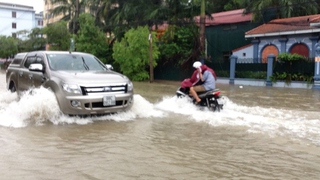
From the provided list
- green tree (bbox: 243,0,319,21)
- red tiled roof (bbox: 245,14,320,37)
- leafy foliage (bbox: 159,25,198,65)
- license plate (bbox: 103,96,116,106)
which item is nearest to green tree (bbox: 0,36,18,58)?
leafy foliage (bbox: 159,25,198,65)

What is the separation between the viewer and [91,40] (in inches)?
1286

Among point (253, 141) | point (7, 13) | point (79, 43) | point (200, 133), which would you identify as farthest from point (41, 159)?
point (7, 13)

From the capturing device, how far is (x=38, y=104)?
7.59 metres

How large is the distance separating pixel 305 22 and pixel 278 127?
18406mm

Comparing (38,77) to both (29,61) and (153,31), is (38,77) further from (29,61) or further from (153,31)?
(153,31)

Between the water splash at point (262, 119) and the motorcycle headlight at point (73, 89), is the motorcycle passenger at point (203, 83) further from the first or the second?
the motorcycle headlight at point (73, 89)

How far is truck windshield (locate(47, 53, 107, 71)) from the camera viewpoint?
8.59 m

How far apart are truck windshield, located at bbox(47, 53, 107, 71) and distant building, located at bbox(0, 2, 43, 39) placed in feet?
237

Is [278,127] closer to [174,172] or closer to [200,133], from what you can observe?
[200,133]

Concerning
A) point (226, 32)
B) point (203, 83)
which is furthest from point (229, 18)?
point (203, 83)

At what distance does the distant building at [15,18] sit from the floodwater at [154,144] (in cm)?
7396

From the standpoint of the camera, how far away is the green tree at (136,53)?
27188 mm

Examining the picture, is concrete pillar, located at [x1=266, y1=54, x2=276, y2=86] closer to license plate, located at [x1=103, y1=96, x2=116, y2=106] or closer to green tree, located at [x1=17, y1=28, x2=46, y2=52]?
license plate, located at [x1=103, y1=96, x2=116, y2=106]

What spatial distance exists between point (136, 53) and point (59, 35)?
17.8 m
